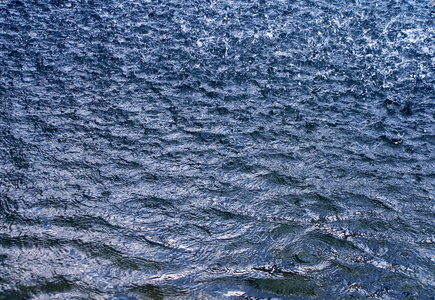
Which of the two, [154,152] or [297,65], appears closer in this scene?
[154,152]

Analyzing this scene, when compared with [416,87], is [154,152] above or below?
below

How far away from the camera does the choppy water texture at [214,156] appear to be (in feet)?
29.3

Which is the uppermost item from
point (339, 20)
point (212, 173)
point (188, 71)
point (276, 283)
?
point (339, 20)

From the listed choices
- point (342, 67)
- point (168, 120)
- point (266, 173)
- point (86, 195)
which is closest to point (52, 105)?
point (168, 120)

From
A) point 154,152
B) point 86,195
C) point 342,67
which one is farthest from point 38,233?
point 342,67

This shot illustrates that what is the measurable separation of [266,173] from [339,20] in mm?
10896

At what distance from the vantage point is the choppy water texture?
8.94 meters

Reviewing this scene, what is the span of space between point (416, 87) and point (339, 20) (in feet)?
18.1

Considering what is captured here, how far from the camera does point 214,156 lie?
12.1 metres

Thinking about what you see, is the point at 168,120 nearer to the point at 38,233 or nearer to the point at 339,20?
the point at 38,233

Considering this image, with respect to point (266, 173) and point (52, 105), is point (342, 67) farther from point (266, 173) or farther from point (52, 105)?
point (52, 105)

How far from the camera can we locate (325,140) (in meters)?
12.8

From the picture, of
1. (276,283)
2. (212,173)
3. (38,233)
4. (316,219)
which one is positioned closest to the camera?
(276,283)

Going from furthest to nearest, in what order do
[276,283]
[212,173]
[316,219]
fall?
1. [212,173]
2. [316,219]
3. [276,283]
